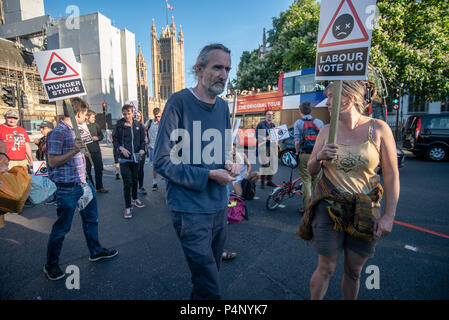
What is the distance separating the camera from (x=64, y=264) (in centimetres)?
287

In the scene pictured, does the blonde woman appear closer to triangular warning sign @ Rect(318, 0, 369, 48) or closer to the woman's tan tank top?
the woman's tan tank top

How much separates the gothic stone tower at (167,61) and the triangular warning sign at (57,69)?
61.1m

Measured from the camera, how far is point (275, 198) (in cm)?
465

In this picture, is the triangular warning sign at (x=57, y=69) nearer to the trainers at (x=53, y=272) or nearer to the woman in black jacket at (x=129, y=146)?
the woman in black jacket at (x=129, y=146)

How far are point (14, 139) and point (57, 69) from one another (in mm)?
3198

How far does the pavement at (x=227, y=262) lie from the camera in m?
2.35

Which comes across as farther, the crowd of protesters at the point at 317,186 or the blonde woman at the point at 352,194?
the blonde woman at the point at 352,194

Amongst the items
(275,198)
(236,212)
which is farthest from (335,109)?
(275,198)

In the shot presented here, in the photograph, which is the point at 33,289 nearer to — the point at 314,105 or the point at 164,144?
the point at 164,144

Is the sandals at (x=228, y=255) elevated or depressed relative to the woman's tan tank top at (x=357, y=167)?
depressed

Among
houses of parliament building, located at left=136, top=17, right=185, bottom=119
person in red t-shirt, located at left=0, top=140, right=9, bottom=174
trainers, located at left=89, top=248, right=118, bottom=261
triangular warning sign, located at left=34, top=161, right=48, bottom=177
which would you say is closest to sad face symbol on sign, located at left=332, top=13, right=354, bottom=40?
person in red t-shirt, located at left=0, top=140, right=9, bottom=174

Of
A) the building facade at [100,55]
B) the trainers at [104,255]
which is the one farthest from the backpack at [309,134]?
the building facade at [100,55]

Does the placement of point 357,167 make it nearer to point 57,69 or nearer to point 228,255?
point 228,255

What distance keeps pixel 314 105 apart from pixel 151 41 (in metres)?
63.2
